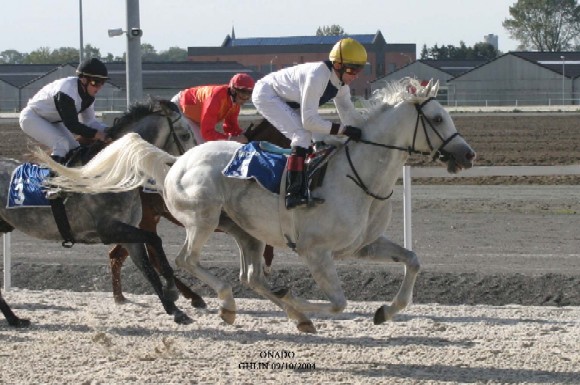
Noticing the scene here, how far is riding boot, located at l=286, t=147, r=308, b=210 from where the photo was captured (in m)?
7.67

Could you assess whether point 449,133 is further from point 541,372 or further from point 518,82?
point 518,82

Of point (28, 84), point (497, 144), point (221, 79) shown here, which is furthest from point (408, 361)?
point (28, 84)

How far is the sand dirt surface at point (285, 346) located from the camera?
7.09 m

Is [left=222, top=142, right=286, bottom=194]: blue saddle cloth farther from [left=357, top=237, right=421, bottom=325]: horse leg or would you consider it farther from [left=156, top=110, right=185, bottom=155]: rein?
[left=156, top=110, right=185, bottom=155]: rein

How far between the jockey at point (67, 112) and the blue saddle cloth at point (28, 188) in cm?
22

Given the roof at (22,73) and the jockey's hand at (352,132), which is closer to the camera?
the jockey's hand at (352,132)

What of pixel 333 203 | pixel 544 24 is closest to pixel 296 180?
pixel 333 203

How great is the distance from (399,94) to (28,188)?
10.0 feet

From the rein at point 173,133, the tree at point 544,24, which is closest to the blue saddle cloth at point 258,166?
the rein at point 173,133

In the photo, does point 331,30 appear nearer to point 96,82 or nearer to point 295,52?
point 295,52

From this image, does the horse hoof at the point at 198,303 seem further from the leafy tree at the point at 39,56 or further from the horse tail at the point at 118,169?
the leafy tree at the point at 39,56

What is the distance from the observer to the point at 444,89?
236 feet

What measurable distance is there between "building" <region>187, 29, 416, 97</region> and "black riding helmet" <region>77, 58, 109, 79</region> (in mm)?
82275

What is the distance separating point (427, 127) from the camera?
7715 millimetres
